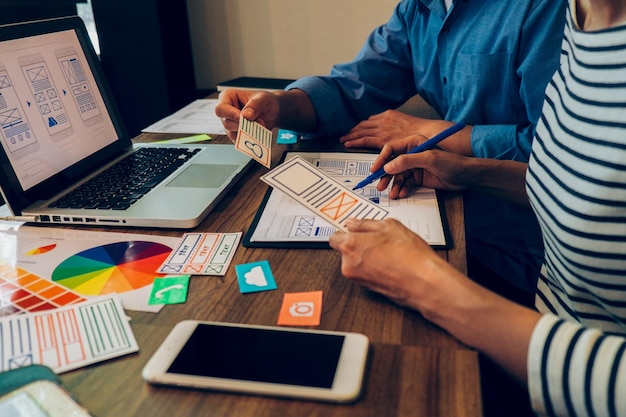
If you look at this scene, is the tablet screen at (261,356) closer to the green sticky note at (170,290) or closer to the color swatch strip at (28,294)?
the green sticky note at (170,290)

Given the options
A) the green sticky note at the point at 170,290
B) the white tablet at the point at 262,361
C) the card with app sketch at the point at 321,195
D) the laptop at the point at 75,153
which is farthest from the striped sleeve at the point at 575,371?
the laptop at the point at 75,153

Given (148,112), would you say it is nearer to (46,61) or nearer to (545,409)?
(46,61)

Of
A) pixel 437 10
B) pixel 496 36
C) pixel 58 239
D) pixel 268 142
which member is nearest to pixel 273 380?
pixel 58 239

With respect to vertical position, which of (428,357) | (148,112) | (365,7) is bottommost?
(148,112)

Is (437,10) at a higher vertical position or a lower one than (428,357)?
higher

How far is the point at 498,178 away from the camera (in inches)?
40.2

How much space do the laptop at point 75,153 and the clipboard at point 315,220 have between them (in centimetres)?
10

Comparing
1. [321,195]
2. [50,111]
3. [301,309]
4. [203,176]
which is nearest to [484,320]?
[301,309]

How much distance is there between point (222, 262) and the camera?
30.2 inches

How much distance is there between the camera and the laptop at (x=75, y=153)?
0.89 metres

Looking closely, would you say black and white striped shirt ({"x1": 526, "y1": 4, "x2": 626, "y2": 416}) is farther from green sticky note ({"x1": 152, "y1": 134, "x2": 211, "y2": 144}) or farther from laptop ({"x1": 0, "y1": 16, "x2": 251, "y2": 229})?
green sticky note ({"x1": 152, "y1": 134, "x2": 211, "y2": 144})

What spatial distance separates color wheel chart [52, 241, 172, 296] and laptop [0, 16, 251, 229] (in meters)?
0.07

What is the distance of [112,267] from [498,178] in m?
0.68

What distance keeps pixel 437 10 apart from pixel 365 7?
1.05 m
